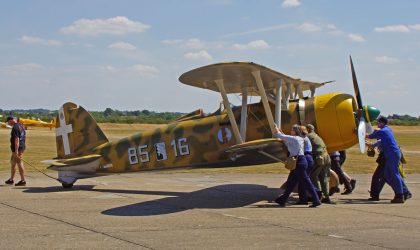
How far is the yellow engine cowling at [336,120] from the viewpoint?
1266cm

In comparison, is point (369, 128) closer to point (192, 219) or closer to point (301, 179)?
point (301, 179)

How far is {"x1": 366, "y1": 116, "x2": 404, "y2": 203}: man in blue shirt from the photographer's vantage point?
12.0m

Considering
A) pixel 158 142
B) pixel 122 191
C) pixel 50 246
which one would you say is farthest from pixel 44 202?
pixel 50 246

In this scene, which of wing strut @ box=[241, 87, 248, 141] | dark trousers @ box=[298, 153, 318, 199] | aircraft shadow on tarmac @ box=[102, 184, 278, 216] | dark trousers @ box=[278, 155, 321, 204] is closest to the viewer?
aircraft shadow on tarmac @ box=[102, 184, 278, 216]

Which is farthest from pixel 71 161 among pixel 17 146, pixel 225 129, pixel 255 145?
pixel 255 145

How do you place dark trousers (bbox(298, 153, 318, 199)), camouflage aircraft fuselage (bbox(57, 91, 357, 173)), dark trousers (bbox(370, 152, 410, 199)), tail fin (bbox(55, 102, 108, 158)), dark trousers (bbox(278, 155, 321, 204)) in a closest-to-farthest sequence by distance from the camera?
1. dark trousers (bbox(278, 155, 321, 204))
2. dark trousers (bbox(298, 153, 318, 199))
3. dark trousers (bbox(370, 152, 410, 199))
4. camouflage aircraft fuselage (bbox(57, 91, 357, 173))
5. tail fin (bbox(55, 102, 108, 158))

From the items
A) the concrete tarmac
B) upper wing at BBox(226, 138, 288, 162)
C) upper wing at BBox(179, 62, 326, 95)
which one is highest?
upper wing at BBox(179, 62, 326, 95)

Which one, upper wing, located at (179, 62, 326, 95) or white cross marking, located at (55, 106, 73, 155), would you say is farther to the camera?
white cross marking, located at (55, 106, 73, 155)

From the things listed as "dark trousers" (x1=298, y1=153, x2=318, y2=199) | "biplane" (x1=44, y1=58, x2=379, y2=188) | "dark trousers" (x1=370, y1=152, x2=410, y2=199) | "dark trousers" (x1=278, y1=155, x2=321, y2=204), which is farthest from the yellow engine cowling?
"dark trousers" (x1=278, y1=155, x2=321, y2=204)

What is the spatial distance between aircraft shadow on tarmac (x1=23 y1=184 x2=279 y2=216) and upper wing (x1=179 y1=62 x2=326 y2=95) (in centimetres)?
255

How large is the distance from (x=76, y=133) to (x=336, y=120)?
7051mm

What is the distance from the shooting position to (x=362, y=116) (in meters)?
12.7

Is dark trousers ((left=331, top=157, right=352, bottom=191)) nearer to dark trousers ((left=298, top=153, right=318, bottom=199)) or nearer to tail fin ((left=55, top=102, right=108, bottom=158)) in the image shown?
dark trousers ((left=298, top=153, right=318, bottom=199))

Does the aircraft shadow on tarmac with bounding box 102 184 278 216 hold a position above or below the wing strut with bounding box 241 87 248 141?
below
